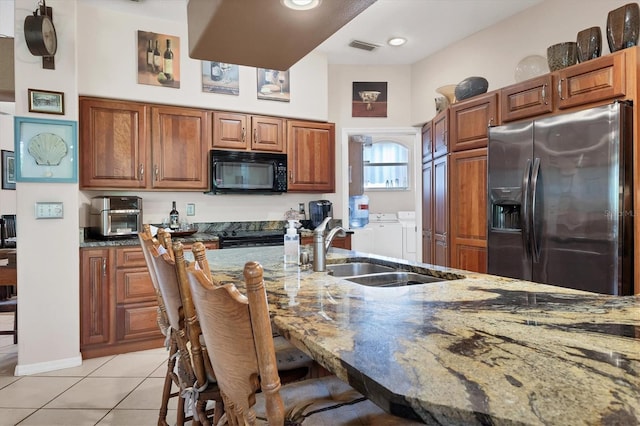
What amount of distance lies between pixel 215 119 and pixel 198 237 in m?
1.13

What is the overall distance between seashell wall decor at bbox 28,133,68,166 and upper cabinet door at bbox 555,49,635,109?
3475mm

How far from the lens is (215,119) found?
3.73m

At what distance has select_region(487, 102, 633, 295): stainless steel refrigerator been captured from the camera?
219 centimetres

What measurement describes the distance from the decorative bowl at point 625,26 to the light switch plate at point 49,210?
3826mm

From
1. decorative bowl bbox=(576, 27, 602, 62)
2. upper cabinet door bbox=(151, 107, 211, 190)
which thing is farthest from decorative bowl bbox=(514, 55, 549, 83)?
upper cabinet door bbox=(151, 107, 211, 190)

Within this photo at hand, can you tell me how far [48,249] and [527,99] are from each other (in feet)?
11.8

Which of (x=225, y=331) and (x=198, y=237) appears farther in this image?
(x=198, y=237)

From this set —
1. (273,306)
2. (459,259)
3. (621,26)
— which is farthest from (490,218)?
(273,306)

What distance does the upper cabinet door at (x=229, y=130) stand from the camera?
374cm

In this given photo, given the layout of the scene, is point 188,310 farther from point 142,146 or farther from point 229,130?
point 229,130

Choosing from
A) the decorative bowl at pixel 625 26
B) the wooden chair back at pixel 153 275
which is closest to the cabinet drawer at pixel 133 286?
the wooden chair back at pixel 153 275

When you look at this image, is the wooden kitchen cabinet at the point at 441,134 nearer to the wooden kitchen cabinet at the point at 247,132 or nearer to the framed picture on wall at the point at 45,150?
the wooden kitchen cabinet at the point at 247,132

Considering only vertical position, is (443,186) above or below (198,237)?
above

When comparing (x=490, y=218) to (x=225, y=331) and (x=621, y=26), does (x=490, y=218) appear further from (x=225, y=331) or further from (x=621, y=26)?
(x=225, y=331)
